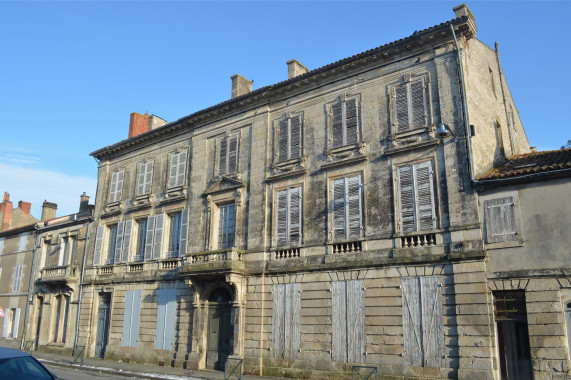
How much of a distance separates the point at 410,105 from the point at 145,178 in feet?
44.0

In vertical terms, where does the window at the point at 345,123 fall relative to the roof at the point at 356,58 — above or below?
below

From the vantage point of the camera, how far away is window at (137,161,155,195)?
74.6ft

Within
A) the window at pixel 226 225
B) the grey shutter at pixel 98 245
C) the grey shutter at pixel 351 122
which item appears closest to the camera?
the grey shutter at pixel 351 122

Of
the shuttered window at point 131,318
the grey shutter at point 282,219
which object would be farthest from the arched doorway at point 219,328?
the shuttered window at point 131,318

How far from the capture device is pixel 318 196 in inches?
656

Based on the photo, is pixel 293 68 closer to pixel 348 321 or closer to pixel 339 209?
pixel 339 209

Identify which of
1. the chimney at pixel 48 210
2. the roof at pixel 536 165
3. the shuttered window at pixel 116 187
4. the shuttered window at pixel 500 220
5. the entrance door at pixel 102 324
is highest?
the chimney at pixel 48 210

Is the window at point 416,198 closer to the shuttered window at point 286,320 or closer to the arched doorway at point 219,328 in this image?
the shuttered window at point 286,320

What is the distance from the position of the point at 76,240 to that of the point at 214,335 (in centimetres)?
1149

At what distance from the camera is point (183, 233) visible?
20328 millimetres

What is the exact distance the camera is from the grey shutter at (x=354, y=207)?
15508mm

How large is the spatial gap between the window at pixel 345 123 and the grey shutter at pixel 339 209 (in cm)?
143

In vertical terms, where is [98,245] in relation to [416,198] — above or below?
below

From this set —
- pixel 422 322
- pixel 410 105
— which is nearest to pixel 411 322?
pixel 422 322
